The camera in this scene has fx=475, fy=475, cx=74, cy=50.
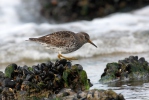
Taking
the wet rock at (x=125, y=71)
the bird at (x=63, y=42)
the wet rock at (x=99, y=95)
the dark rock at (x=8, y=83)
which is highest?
the bird at (x=63, y=42)

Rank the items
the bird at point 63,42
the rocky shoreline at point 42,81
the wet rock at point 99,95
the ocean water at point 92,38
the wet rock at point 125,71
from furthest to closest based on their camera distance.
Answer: the ocean water at point 92,38
the bird at point 63,42
the wet rock at point 125,71
the rocky shoreline at point 42,81
the wet rock at point 99,95

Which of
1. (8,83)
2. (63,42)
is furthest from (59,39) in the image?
(8,83)

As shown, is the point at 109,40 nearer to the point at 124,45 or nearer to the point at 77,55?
the point at 124,45

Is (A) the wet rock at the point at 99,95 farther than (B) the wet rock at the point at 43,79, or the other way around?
(B) the wet rock at the point at 43,79

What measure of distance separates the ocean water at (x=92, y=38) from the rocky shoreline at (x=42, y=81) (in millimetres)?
633

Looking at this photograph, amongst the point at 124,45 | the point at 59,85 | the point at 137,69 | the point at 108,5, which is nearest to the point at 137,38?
the point at 124,45

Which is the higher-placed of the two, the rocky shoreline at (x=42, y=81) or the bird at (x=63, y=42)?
the bird at (x=63, y=42)

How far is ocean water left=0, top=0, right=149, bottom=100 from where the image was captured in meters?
10.0

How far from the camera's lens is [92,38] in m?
11.3

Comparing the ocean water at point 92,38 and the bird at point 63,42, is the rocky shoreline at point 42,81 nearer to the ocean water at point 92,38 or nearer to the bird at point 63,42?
the ocean water at point 92,38

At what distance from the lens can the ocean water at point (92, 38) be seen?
10.0 m

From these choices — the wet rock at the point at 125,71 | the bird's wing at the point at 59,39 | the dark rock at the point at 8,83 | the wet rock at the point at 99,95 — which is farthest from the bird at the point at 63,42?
the wet rock at the point at 99,95

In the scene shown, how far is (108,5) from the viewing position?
1389cm

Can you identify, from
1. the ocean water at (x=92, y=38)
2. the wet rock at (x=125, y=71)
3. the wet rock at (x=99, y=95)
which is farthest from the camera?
the ocean water at (x=92, y=38)
